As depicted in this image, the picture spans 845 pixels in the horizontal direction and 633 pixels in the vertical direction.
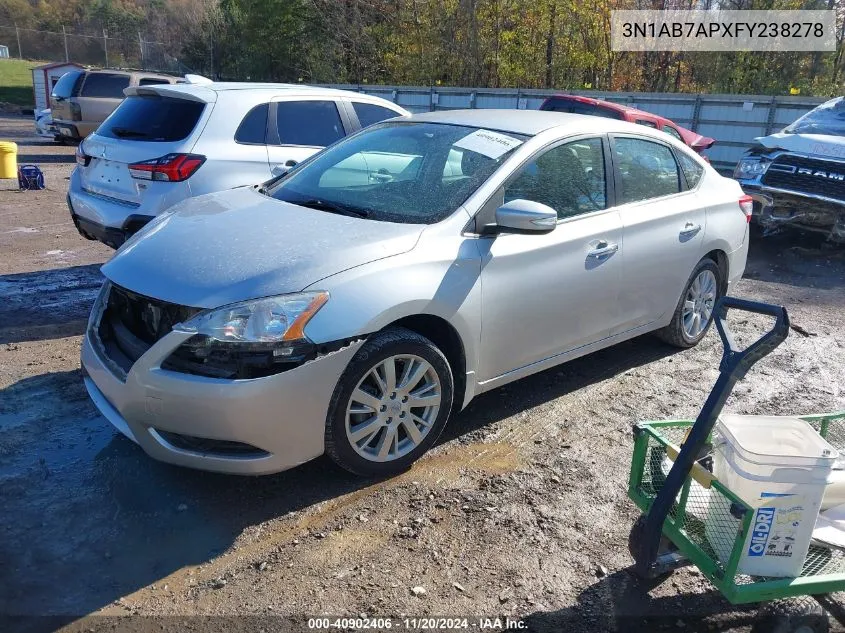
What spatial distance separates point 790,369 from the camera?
206 inches

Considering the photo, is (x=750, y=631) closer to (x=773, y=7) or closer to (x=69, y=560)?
(x=69, y=560)

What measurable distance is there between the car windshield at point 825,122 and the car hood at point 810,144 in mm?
216

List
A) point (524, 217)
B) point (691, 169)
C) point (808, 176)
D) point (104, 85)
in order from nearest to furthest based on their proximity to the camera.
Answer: point (524, 217) → point (691, 169) → point (808, 176) → point (104, 85)

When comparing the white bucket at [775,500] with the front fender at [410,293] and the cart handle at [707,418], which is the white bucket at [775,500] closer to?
the cart handle at [707,418]

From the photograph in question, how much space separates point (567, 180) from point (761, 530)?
2420mm

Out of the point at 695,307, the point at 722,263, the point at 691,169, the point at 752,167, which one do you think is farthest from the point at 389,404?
the point at 752,167

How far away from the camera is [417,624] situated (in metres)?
2.62

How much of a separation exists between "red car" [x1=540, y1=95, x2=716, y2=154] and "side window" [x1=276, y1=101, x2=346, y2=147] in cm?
494

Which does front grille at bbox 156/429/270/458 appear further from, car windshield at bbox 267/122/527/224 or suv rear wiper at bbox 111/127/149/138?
suv rear wiper at bbox 111/127/149/138

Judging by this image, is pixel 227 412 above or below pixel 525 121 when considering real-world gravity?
below

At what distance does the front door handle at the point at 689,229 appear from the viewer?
4.89 meters

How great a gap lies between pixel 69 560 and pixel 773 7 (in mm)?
20491

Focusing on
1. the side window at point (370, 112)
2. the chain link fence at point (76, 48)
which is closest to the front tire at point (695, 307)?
the side window at point (370, 112)

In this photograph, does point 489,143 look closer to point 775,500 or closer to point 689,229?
point 689,229
